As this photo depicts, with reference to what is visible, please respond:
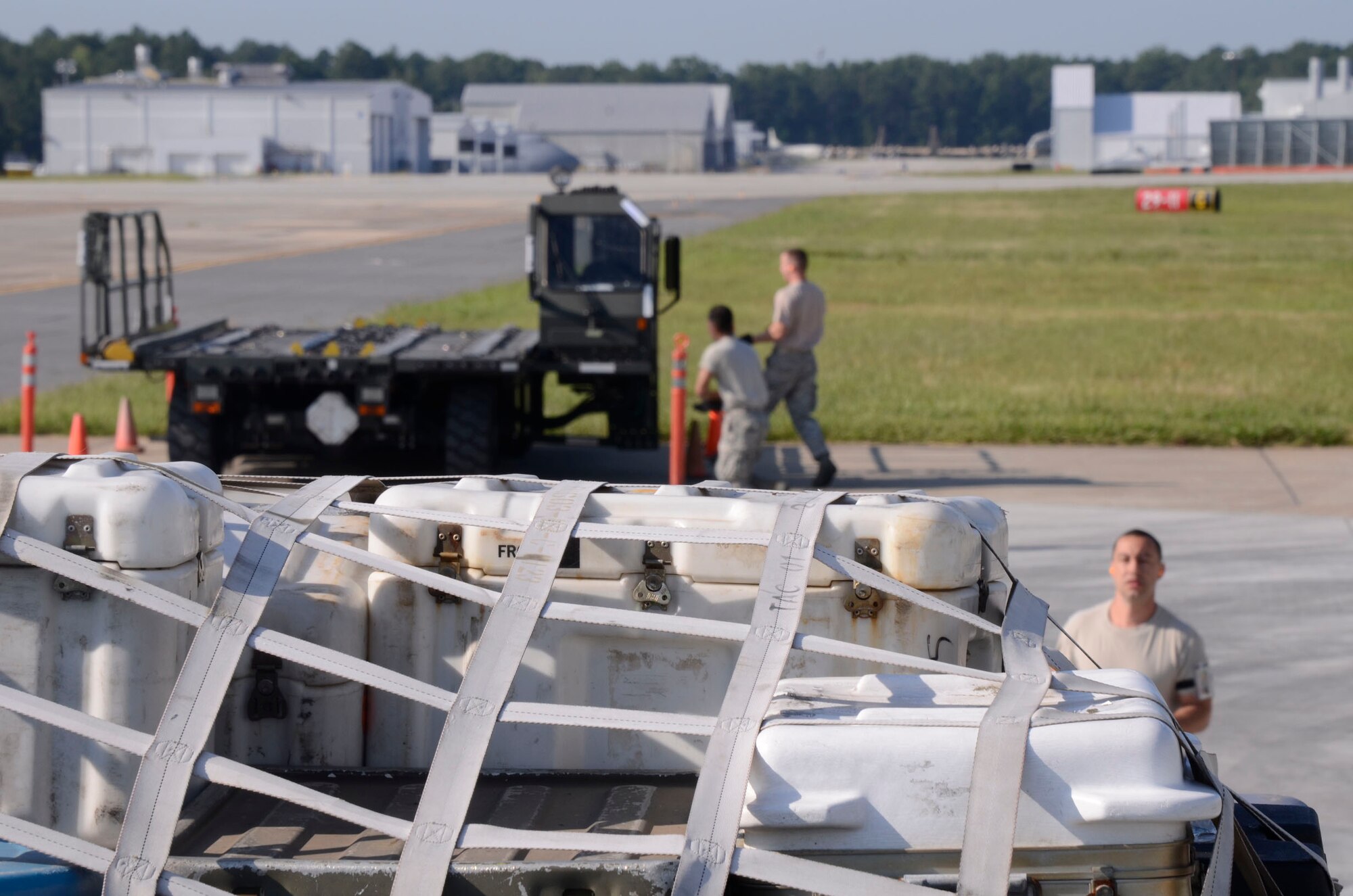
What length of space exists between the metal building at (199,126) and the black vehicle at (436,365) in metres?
106

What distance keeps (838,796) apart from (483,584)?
1.15m

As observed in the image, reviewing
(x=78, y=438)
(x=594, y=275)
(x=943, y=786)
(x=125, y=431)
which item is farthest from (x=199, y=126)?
(x=943, y=786)

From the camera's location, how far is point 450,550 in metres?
3.84

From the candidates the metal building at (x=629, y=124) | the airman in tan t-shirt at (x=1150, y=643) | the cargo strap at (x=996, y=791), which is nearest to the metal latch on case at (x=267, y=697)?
the cargo strap at (x=996, y=791)

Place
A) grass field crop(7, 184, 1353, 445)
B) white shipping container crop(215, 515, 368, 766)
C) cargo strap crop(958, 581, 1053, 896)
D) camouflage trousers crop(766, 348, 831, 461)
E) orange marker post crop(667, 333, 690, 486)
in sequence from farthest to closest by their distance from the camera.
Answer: grass field crop(7, 184, 1353, 445) < camouflage trousers crop(766, 348, 831, 461) < orange marker post crop(667, 333, 690, 486) < white shipping container crop(215, 515, 368, 766) < cargo strap crop(958, 581, 1053, 896)

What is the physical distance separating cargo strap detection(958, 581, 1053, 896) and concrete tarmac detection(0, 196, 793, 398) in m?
15.2

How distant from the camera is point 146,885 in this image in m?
2.96

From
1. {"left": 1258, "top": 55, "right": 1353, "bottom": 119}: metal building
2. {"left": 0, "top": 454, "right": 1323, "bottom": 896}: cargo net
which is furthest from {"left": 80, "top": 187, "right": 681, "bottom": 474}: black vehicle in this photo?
{"left": 1258, "top": 55, "right": 1353, "bottom": 119}: metal building

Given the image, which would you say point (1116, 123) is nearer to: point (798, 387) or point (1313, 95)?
point (1313, 95)

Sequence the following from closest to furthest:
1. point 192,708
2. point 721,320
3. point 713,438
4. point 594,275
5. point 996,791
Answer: point 996,791 → point 192,708 → point 721,320 → point 594,275 → point 713,438

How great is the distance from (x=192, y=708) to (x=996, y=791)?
1502 millimetres

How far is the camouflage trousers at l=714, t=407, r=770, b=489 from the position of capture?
10.9m

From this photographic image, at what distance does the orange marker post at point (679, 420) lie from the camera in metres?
11.3

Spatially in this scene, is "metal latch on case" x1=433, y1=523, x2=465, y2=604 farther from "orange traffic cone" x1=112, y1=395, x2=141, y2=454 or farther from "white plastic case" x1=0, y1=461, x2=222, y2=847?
"orange traffic cone" x1=112, y1=395, x2=141, y2=454
